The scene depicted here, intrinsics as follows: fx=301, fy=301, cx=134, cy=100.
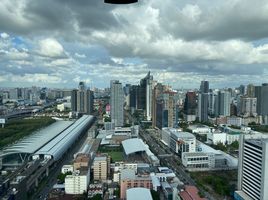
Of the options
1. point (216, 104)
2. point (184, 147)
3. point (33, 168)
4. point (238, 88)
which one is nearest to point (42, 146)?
point (33, 168)

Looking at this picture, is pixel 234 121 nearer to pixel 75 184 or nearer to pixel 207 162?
pixel 207 162

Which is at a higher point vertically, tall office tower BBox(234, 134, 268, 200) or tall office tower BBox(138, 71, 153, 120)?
tall office tower BBox(138, 71, 153, 120)

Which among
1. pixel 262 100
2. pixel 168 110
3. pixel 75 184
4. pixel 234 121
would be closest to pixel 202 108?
pixel 234 121

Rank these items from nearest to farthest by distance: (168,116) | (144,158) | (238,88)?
(144,158), (168,116), (238,88)

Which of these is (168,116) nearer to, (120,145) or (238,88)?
(120,145)

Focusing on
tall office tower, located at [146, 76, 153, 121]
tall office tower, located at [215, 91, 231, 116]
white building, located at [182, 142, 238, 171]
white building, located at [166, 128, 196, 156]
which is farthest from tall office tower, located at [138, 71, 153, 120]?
white building, located at [182, 142, 238, 171]

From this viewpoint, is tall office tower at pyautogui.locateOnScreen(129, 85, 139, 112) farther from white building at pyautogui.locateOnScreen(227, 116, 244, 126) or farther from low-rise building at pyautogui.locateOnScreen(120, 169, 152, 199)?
low-rise building at pyautogui.locateOnScreen(120, 169, 152, 199)
